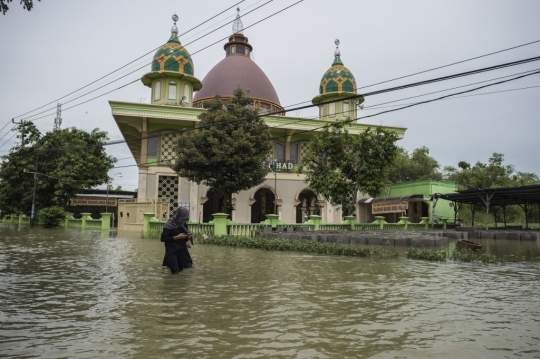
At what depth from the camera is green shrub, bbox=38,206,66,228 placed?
29883 mm

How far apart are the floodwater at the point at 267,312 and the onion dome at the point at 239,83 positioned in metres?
24.9

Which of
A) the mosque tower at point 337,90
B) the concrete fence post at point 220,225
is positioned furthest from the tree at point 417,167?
the concrete fence post at point 220,225

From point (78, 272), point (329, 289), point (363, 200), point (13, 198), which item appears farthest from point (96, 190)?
point (329, 289)

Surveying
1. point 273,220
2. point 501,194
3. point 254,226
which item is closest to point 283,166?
point 273,220

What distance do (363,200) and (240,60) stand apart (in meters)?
15.8

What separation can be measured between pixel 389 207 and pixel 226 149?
16098mm

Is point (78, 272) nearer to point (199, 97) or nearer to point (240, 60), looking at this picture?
point (199, 97)

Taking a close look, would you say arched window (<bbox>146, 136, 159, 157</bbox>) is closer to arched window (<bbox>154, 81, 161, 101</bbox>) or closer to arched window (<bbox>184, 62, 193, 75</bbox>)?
arched window (<bbox>154, 81, 161, 101</bbox>)

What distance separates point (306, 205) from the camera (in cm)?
3428

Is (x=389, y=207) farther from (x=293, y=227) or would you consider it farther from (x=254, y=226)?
(x=254, y=226)

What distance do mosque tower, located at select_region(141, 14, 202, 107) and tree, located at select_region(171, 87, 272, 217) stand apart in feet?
26.9

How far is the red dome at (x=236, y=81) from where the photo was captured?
32906 millimetres

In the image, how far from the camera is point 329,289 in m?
6.70

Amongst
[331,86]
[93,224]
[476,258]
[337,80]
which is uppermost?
[337,80]
